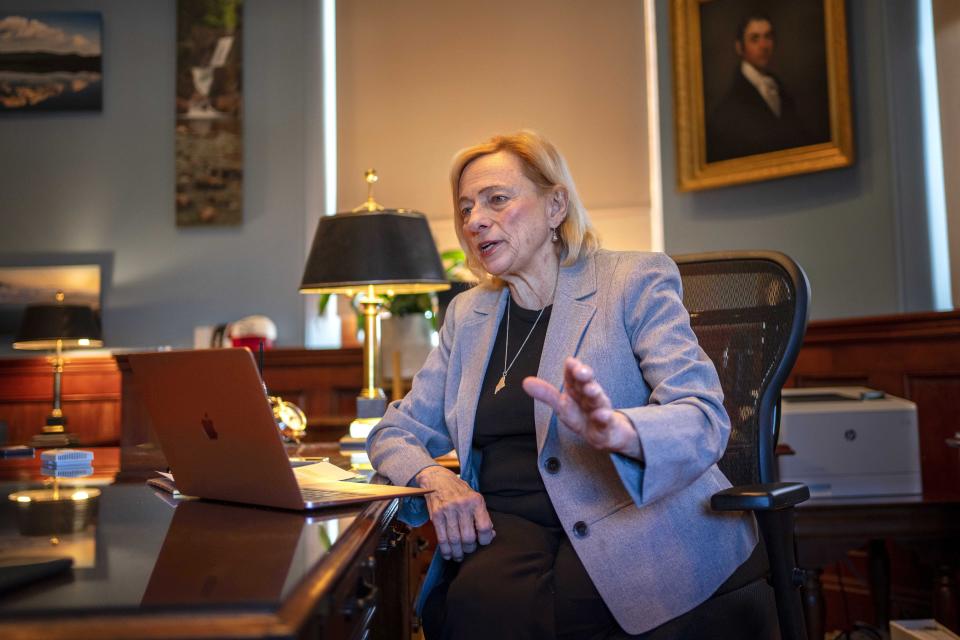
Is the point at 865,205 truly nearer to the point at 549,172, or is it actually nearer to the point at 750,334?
the point at 750,334

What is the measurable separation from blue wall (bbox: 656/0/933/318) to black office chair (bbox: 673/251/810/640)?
2.14 metres

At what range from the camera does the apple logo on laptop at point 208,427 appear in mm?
1327

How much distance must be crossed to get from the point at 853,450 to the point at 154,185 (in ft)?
12.7

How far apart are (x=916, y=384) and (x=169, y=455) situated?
10.0ft

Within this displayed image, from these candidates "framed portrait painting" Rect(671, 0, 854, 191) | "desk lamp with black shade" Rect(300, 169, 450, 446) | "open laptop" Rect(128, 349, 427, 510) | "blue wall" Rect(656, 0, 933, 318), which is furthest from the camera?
"framed portrait painting" Rect(671, 0, 854, 191)

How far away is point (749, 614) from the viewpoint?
5.06 ft

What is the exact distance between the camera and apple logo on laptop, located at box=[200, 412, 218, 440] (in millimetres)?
1327

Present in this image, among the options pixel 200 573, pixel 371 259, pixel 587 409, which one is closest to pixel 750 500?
pixel 587 409

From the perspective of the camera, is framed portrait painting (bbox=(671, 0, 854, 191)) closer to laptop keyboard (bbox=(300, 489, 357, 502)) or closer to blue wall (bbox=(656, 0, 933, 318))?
blue wall (bbox=(656, 0, 933, 318))

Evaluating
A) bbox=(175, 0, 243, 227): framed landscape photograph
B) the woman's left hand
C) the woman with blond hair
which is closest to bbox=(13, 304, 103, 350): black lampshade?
bbox=(175, 0, 243, 227): framed landscape photograph

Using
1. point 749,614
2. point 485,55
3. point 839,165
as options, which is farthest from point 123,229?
point 749,614

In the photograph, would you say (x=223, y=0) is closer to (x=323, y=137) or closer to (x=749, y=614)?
(x=323, y=137)

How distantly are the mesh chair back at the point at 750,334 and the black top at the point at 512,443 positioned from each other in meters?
0.40

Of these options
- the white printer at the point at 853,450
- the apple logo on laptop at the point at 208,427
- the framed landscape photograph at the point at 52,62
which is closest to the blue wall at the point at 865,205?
the white printer at the point at 853,450
